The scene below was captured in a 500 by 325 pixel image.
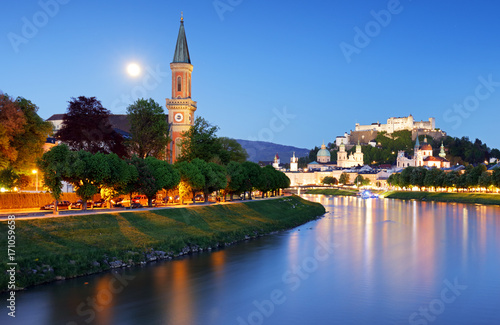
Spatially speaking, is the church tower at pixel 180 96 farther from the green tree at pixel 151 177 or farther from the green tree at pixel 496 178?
the green tree at pixel 496 178

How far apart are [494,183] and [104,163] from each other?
283ft

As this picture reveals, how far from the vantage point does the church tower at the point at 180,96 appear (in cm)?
8856

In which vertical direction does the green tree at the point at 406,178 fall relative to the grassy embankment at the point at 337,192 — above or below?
above

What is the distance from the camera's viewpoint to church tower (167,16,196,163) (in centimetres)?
8856

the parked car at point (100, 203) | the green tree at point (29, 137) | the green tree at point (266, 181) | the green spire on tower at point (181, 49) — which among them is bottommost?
the parked car at point (100, 203)

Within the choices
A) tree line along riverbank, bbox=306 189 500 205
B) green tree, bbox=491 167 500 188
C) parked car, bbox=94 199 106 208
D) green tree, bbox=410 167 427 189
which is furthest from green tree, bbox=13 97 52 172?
green tree, bbox=410 167 427 189

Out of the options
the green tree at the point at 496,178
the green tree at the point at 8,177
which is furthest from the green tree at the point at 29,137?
the green tree at the point at 496,178

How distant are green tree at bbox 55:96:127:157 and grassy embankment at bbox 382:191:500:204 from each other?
76454 millimetres

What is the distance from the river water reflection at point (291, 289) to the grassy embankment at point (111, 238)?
101 centimetres

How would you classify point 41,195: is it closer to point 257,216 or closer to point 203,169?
point 203,169

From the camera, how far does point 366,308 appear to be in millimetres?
24359

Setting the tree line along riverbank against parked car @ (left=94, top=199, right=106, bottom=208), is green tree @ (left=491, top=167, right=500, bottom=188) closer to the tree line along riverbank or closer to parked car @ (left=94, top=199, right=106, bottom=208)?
the tree line along riverbank

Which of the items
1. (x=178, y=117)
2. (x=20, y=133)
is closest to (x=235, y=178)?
(x=178, y=117)

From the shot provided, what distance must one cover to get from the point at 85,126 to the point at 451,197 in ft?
286
